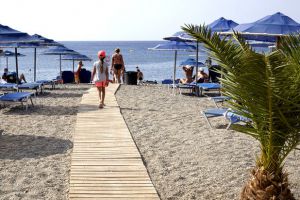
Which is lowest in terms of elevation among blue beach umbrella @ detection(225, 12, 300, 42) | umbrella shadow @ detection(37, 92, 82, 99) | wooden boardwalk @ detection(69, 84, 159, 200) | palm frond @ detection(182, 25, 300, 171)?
umbrella shadow @ detection(37, 92, 82, 99)

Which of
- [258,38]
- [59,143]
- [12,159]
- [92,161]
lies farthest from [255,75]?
[258,38]

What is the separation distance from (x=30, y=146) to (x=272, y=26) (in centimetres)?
584

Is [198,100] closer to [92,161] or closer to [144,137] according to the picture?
[144,137]

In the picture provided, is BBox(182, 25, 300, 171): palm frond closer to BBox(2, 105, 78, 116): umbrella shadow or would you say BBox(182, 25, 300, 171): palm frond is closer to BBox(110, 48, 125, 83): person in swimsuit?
BBox(2, 105, 78, 116): umbrella shadow

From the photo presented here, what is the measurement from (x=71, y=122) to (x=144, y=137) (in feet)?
7.51

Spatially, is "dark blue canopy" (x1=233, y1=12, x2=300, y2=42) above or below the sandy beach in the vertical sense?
above

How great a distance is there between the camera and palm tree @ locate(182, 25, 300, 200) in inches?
154

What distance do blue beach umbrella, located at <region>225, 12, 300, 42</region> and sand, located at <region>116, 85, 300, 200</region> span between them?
211 cm

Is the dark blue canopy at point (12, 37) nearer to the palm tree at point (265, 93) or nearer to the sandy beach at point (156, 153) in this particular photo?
the sandy beach at point (156, 153)

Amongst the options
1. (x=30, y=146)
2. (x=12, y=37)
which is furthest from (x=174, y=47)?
(x=30, y=146)

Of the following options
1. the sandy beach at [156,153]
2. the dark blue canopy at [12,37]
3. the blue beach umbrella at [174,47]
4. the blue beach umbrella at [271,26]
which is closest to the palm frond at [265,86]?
the sandy beach at [156,153]

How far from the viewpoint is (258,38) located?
36.0ft

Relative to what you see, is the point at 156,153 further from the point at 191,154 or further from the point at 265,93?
the point at 265,93

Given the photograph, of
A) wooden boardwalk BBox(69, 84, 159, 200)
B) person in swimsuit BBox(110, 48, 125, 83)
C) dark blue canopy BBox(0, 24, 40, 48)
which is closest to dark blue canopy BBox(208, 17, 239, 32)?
person in swimsuit BBox(110, 48, 125, 83)
